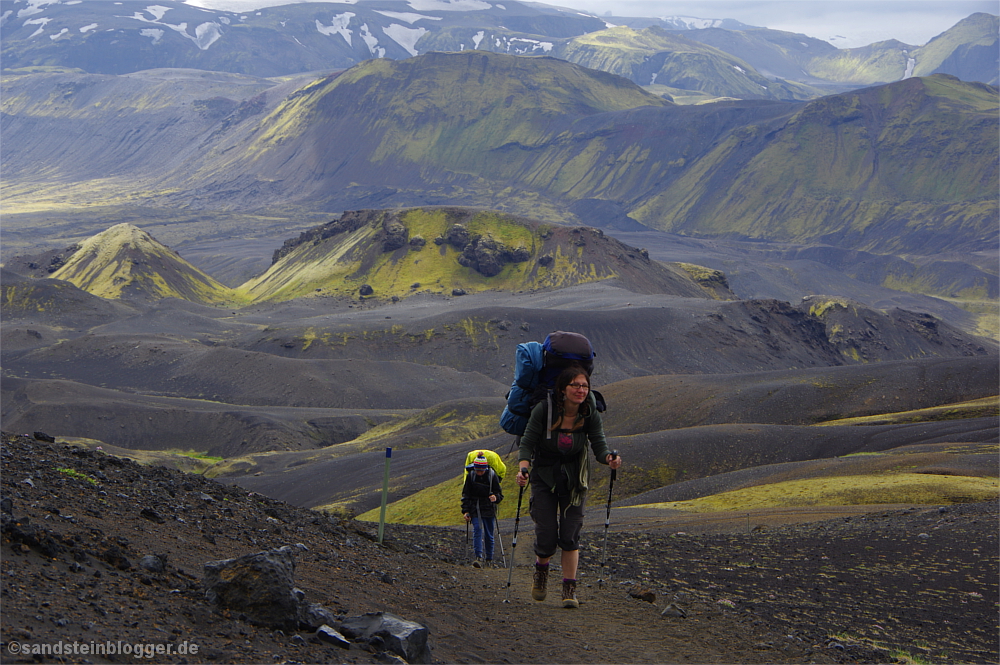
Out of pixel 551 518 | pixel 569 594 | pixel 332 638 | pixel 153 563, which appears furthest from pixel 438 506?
pixel 332 638

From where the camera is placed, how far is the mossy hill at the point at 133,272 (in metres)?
127

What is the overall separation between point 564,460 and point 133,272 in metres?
131

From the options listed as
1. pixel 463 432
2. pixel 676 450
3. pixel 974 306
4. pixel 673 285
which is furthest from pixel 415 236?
pixel 974 306

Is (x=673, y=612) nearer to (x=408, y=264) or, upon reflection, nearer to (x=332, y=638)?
(x=332, y=638)

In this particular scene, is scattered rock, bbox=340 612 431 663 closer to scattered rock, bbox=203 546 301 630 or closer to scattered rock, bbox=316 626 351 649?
scattered rock, bbox=316 626 351 649

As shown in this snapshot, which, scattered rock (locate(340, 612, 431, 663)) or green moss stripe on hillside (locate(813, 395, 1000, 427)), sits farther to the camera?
green moss stripe on hillside (locate(813, 395, 1000, 427))

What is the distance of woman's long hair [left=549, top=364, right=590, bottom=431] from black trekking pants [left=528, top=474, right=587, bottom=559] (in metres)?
0.72

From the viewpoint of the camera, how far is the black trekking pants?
31.6 ft

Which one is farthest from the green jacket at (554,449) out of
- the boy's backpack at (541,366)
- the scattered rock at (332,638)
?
the scattered rock at (332,638)

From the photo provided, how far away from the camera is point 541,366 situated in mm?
9656

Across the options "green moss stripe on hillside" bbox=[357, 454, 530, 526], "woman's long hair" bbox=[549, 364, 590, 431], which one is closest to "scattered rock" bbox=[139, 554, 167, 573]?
"woman's long hair" bbox=[549, 364, 590, 431]

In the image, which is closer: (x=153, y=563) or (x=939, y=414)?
(x=153, y=563)

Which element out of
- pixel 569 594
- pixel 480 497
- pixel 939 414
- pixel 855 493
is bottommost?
pixel 939 414

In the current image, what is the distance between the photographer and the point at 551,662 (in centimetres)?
790
